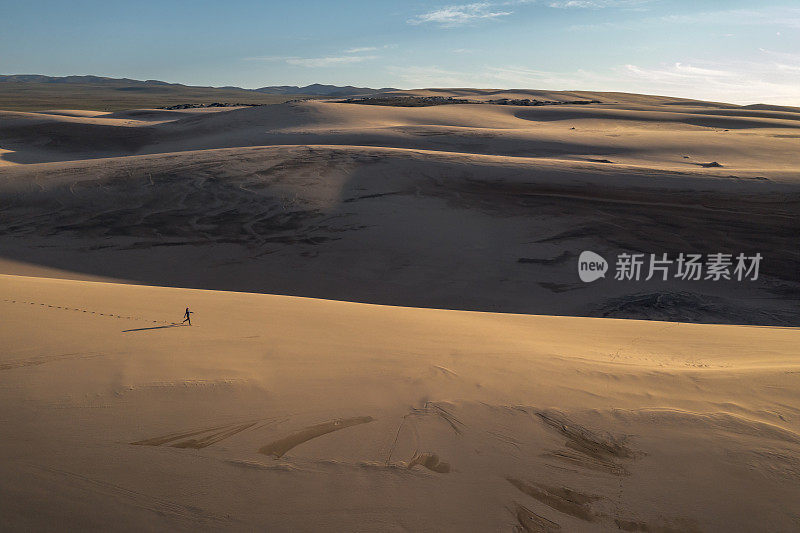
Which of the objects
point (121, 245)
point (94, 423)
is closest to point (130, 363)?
point (94, 423)

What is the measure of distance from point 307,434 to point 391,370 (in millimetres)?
1133

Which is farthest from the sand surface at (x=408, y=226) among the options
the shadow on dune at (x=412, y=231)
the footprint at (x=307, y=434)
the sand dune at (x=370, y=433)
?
the footprint at (x=307, y=434)

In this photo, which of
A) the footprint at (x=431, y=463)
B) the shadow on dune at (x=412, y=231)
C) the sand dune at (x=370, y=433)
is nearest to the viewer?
the sand dune at (x=370, y=433)

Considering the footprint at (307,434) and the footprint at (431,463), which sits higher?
the footprint at (307,434)

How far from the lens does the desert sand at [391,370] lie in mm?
2441

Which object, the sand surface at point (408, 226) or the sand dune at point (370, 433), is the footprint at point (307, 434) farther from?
the sand surface at point (408, 226)

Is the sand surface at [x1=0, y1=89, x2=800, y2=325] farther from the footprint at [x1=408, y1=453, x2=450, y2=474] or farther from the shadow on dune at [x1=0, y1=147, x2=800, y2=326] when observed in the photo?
the footprint at [x1=408, y1=453, x2=450, y2=474]

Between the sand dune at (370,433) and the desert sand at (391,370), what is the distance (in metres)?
0.01

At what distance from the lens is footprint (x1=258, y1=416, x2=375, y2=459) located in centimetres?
273

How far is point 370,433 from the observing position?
297 centimetres

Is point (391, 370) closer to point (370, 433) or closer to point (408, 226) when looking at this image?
point (370, 433)

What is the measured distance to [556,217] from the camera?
13.0 meters

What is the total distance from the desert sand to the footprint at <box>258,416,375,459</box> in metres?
0.02

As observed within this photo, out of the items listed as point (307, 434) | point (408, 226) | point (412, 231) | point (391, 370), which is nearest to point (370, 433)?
point (307, 434)
